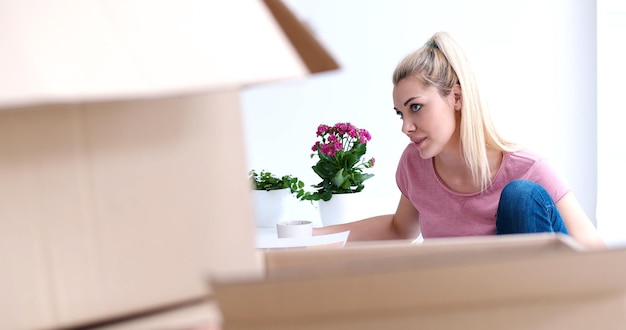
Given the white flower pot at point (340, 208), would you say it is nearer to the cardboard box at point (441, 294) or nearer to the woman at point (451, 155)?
the woman at point (451, 155)

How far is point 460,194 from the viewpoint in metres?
2.10

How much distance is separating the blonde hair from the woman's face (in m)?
0.02

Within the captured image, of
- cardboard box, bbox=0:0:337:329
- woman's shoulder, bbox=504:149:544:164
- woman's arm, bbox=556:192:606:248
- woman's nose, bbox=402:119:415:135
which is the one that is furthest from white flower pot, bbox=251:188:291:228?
cardboard box, bbox=0:0:337:329

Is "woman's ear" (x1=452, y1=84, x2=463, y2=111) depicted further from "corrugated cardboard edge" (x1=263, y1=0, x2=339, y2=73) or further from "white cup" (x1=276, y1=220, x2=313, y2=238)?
"corrugated cardboard edge" (x1=263, y1=0, x2=339, y2=73)

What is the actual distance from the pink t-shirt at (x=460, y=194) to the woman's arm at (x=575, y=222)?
22mm

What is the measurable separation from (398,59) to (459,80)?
184 centimetres

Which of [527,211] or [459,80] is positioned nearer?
[527,211]

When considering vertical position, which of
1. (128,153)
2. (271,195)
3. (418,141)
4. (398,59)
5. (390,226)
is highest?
(398,59)

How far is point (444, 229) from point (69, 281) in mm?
1628

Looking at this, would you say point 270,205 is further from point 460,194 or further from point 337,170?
point 460,194

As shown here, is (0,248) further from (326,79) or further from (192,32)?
(326,79)

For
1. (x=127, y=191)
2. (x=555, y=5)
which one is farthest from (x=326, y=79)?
(x=127, y=191)

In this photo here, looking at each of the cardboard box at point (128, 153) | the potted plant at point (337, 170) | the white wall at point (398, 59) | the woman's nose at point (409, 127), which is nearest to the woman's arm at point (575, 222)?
the woman's nose at point (409, 127)

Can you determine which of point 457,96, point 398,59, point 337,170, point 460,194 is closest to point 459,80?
point 457,96
